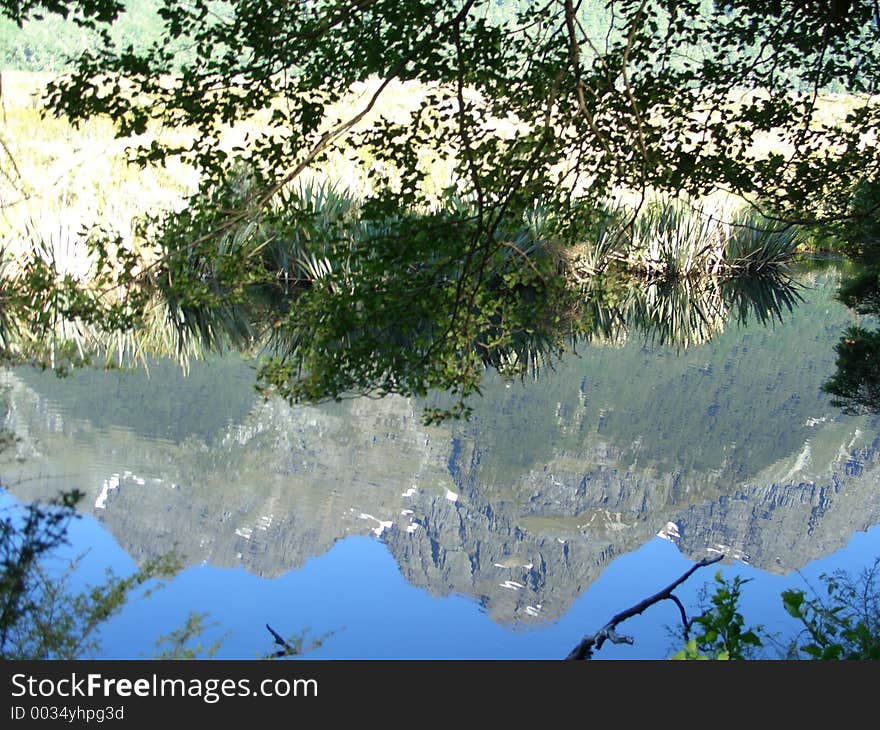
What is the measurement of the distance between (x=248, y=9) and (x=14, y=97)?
20.2m

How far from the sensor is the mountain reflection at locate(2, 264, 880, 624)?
508 cm

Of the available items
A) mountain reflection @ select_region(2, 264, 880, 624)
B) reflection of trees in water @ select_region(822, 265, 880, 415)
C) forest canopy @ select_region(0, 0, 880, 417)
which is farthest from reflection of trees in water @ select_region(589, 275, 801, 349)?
forest canopy @ select_region(0, 0, 880, 417)

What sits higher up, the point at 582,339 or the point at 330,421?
the point at 582,339

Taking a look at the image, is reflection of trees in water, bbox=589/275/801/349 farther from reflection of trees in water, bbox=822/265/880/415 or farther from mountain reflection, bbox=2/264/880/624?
reflection of trees in water, bbox=822/265/880/415

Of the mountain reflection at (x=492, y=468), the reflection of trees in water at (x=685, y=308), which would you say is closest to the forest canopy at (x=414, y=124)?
the mountain reflection at (x=492, y=468)

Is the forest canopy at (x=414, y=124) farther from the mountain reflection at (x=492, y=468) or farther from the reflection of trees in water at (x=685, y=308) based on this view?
the reflection of trees in water at (x=685, y=308)

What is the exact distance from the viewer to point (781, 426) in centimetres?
740

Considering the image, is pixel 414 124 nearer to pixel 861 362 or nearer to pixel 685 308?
pixel 861 362

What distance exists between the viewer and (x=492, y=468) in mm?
6301

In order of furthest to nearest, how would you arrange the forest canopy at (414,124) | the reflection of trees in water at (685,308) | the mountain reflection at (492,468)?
the reflection of trees in water at (685,308) → the mountain reflection at (492,468) → the forest canopy at (414,124)

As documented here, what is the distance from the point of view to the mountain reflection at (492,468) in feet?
16.7

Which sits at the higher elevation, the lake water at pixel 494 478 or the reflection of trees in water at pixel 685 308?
the reflection of trees in water at pixel 685 308
